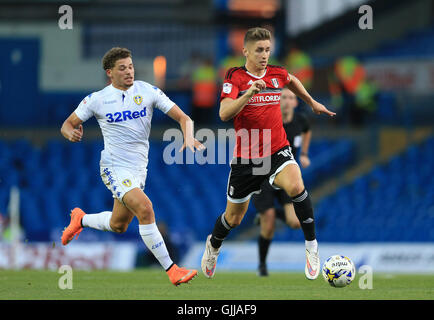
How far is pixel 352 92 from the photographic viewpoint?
23.7 meters

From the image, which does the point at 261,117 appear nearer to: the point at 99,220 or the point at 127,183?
the point at 127,183

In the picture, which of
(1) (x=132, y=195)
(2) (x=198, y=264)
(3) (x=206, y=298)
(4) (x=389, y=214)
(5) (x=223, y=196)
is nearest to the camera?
(3) (x=206, y=298)

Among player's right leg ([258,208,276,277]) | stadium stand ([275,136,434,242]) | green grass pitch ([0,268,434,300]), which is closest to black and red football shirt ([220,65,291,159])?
green grass pitch ([0,268,434,300])

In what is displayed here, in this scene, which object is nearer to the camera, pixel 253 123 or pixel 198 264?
pixel 253 123

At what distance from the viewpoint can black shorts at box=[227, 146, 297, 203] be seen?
32.2 feet

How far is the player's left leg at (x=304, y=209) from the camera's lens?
964 cm

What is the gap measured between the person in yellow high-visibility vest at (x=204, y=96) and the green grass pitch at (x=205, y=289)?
1242 centimetres

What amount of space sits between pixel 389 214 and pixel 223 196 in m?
4.16

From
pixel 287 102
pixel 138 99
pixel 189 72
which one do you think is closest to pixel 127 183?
pixel 138 99

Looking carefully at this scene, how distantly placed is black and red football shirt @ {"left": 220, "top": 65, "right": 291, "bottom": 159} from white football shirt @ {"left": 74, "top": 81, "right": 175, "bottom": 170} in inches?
31.9

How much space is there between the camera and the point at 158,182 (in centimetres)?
2233

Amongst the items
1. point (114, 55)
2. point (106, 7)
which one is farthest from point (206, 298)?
point (106, 7)

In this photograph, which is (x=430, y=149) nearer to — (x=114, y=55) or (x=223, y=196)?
(x=223, y=196)

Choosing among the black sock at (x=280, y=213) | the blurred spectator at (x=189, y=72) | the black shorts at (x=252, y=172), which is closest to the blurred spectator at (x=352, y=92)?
the blurred spectator at (x=189, y=72)
